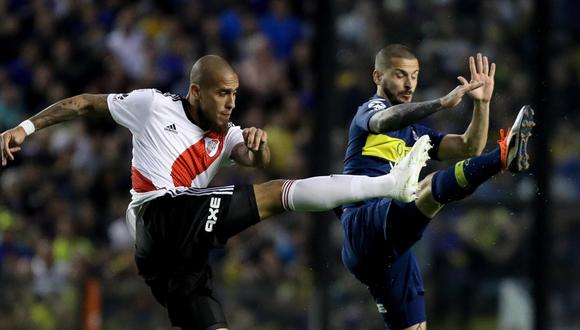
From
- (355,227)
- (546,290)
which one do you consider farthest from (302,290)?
(355,227)

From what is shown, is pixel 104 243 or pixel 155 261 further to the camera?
pixel 104 243

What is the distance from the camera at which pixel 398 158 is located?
8141mm

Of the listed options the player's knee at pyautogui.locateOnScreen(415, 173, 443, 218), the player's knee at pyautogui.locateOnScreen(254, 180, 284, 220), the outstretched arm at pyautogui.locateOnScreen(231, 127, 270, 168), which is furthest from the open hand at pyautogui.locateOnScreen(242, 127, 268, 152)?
the player's knee at pyautogui.locateOnScreen(415, 173, 443, 218)

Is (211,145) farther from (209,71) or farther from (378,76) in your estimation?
(378,76)

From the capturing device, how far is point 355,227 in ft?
26.9

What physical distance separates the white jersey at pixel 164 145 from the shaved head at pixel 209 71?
0.24 metres

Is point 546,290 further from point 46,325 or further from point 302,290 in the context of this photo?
point 46,325

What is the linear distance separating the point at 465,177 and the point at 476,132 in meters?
0.68

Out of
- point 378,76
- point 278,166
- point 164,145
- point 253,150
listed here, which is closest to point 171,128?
point 164,145

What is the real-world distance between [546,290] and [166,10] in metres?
5.92

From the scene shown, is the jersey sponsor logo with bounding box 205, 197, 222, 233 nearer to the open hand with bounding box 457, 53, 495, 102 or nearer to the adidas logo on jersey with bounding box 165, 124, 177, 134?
the adidas logo on jersey with bounding box 165, 124, 177, 134

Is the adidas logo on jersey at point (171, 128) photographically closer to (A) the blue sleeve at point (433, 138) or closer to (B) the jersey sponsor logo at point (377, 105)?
(B) the jersey sponsor logo at point (377, 105)

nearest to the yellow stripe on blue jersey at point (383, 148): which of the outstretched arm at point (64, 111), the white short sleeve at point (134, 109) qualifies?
the white short sleeve at point (134, 109)

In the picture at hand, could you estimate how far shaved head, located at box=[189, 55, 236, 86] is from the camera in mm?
7807
